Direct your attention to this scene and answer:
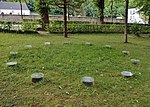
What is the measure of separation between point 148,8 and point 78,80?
50.2 feet

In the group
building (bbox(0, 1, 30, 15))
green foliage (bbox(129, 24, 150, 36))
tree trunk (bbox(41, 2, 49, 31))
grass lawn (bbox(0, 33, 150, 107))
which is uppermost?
building (bbox(0, 1, 30, 15))

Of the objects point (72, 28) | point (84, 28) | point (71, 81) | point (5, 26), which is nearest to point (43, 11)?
point (72, 28)

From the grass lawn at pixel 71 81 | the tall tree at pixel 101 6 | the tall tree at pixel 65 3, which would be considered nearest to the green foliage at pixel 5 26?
the tall tree at pixel 65 3

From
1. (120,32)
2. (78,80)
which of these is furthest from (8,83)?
(120,32)

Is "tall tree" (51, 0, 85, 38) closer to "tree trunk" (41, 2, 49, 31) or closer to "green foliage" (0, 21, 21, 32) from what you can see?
"tree trunk" (41, 2, 49, 31)

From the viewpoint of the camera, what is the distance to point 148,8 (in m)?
18.2

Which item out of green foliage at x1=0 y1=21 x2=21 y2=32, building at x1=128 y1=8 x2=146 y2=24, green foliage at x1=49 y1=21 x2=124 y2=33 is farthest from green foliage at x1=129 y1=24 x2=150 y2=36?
green foliage at x1=0 y1=21 x2=21 y2=32

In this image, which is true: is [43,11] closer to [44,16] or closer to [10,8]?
[44,16]

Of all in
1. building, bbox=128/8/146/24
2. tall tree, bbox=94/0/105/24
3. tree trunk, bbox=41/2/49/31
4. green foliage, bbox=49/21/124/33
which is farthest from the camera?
building, bbox=128/8/146/24

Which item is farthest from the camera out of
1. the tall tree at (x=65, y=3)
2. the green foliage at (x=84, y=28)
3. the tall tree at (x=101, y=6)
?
the tall tree at (x=101, y=6)

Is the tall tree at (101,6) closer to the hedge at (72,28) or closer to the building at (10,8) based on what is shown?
the hedge at (72,28)

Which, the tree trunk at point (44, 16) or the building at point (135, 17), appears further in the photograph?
the building at point (135, 17)

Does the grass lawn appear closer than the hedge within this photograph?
Yes

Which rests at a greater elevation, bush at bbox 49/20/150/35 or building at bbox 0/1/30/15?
building at bbox 0/1/30/15
